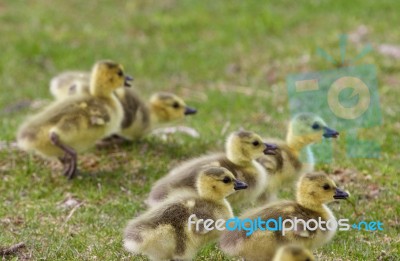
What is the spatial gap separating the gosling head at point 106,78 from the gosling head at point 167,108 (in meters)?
0.78

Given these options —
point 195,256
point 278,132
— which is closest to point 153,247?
point 195,256

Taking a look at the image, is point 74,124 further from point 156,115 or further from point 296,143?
point 296,143

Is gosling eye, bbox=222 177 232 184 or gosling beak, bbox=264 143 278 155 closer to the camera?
gosling eye, bbox=222 177 232 184

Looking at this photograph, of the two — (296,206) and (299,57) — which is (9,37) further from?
(296,206)

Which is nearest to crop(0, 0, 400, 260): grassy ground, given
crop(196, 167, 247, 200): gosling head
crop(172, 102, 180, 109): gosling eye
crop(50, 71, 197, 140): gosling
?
crop(50, 71, 197, 140): gosling

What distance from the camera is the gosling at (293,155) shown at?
658 centimetres

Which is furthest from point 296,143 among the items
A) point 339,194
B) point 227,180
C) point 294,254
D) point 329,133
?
point 294,254

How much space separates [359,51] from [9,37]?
5.71 metres

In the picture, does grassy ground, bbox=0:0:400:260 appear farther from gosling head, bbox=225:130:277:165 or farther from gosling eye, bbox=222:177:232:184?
gosling head, bbox=225:130:277:165

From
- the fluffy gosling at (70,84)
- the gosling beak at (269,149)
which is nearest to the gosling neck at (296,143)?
the gosling beak at (269,149)

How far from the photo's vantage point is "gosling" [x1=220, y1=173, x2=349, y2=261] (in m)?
4.96

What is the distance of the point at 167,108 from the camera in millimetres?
8414

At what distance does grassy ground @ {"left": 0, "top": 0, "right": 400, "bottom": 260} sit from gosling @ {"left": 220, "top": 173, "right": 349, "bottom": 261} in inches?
13.3

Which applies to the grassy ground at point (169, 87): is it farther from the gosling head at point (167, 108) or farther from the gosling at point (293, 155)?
the gosling at point (293, 155)
